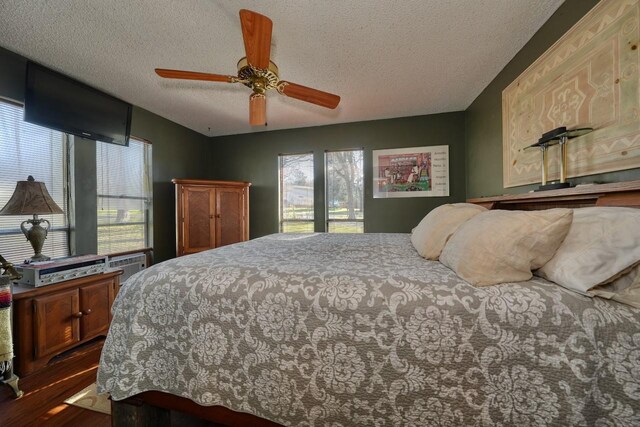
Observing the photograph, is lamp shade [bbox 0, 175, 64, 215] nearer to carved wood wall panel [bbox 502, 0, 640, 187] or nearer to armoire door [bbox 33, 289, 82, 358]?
armoire door [bbox 33, 289, 82, 358]

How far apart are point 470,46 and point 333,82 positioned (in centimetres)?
123

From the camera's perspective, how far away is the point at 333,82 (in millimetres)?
2459

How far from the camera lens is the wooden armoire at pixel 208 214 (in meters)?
3.22

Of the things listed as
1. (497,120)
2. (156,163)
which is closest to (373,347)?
(497,120)

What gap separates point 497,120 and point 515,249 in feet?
7.67

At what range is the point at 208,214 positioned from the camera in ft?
11.2

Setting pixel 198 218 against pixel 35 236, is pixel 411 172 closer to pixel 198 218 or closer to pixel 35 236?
pixel 198 218

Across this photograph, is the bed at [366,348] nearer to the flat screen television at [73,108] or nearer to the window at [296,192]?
the flat screen television at [73,108]

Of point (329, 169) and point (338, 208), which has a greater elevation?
point (329, 169)

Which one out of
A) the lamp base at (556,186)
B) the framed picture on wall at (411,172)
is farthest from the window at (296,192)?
the lamp base at (556,186)

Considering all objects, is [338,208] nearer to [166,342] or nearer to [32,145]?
[166,342]

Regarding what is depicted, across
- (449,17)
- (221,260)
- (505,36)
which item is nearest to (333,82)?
(449,17)

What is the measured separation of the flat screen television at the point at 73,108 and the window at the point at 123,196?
22 cm

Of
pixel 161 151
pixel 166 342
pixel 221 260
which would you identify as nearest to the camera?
pixel 166 342
